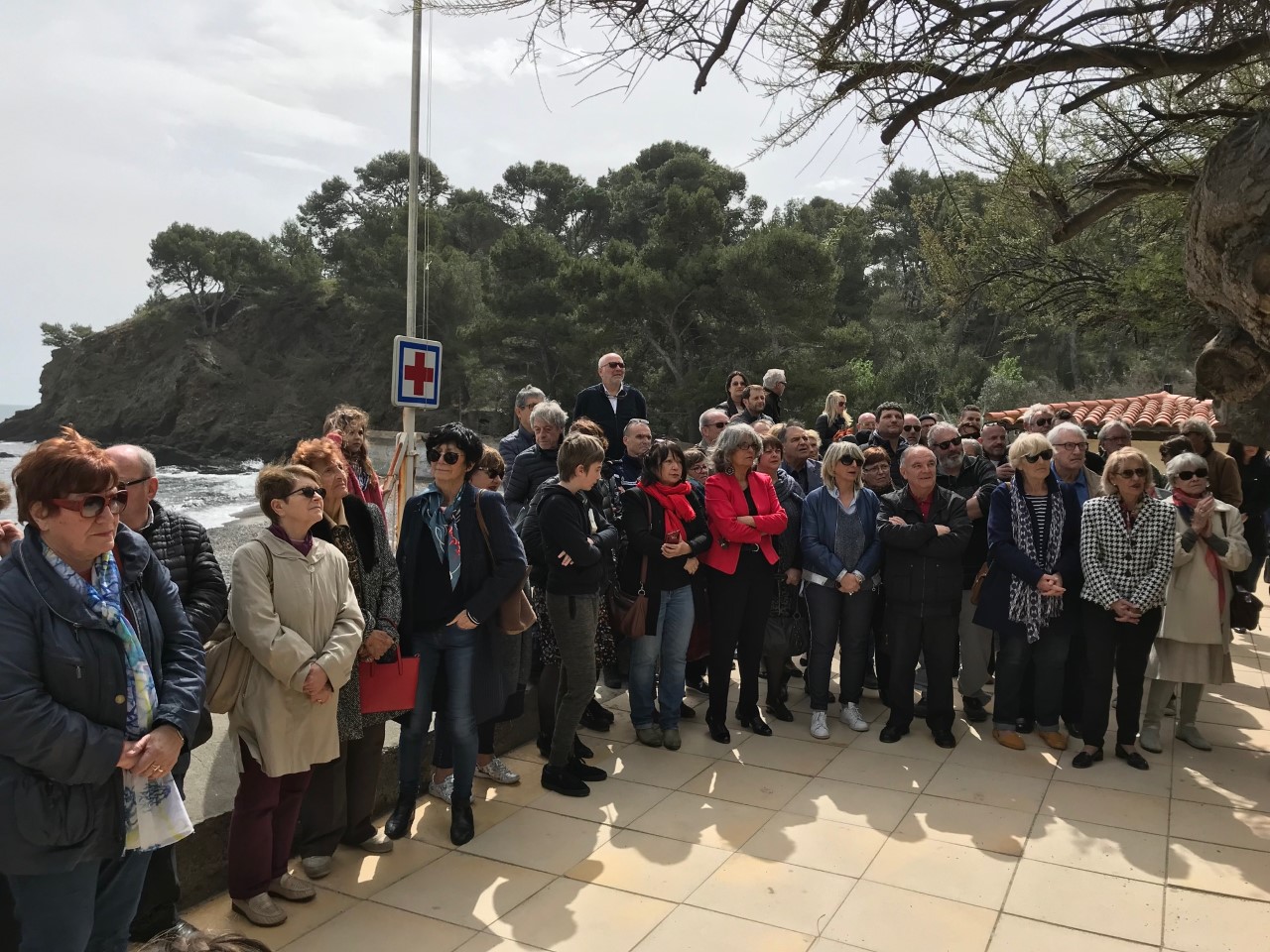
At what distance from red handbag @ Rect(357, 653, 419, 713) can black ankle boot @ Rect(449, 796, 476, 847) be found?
0.53 m

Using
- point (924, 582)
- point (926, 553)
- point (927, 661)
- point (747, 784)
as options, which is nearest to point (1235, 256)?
point (926, 553)

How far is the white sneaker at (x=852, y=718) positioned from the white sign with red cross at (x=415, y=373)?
395 centimetres

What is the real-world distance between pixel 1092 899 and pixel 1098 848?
459 millimetres

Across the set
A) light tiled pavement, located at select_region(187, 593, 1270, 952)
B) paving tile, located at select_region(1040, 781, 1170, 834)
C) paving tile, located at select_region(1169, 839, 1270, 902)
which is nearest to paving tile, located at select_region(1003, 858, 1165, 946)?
light tiled pavement, located at select_region(187, 593, 1270, 952)

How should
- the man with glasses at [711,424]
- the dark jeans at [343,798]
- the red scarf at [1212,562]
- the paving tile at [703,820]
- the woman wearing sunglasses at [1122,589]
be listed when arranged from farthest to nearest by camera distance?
the man with glasses at [711,424] < the red scarf at [1212,562] < the woman wearing sunglasses at [1122,589] < the paving tile at [703,820] < the dark jeans at [343,798]

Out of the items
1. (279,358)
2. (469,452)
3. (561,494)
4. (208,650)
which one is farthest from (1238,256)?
(279,358)

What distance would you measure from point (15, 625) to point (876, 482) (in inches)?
174

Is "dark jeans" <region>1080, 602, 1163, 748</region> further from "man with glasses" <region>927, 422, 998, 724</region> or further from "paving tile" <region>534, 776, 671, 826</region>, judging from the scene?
"paving tile" <region>534, 776, 671, 826</region>

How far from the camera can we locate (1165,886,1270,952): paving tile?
299 cm

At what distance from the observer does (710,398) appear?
27.5 metres

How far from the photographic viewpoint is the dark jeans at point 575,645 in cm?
418

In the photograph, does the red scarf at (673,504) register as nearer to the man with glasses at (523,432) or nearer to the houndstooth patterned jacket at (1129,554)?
the man with glasses at (523,432)

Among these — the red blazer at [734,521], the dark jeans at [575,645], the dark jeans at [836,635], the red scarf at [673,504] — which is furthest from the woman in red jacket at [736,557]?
the dark jeans at [575,645]

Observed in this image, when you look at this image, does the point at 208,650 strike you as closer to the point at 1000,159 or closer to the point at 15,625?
the point at 15,625
